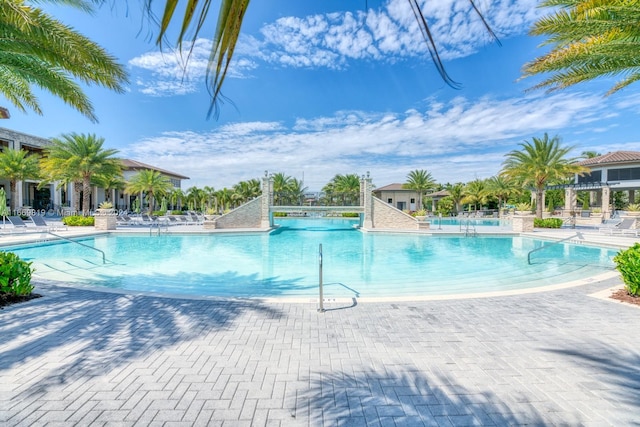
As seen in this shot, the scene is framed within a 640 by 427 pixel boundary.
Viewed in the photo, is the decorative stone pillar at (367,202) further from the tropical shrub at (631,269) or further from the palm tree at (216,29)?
the palm tree at (216,29)

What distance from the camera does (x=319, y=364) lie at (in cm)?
373

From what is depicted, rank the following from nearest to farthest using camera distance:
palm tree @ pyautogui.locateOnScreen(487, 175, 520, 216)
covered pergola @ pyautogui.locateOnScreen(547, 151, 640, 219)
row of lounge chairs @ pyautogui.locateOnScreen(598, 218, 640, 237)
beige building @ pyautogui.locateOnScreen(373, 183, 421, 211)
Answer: row of lounge chairs @ pyautogui.locateOnScreen(598, 218, 640, 237), covered pergola @ pyautogui.locateOnScreen(547, 151, 640, 219), palm tree @ pyautogui.locateOnScreen(487, 175, 520, 216), beige building @ pyautogui.locateOnScreen(373, 183, 421, 211)

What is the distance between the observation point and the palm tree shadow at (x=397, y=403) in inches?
110

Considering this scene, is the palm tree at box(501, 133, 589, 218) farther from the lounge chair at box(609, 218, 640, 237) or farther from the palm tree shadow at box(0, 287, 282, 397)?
the palm tree shadow at box(0, 287, 282, 397)

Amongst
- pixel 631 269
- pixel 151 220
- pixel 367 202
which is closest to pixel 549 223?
pixel 367 202

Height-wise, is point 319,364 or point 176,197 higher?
point 176,197

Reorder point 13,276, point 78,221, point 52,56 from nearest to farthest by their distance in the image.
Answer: point 13,276 < point 52,56 < point 78,221

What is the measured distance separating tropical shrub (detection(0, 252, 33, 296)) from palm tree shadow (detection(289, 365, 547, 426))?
6.16 meters

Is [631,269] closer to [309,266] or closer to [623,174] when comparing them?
[309,266]

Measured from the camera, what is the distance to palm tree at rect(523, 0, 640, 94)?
556 cm

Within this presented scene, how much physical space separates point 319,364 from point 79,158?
91.9 feet

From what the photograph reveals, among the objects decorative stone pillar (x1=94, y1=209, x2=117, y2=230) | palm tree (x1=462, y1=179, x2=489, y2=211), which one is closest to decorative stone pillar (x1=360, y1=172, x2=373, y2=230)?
decorative stone pillar (x1=94, y1=209, x2=117, y2=230)

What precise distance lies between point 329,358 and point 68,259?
13113mm

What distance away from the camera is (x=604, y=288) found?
272 inches
